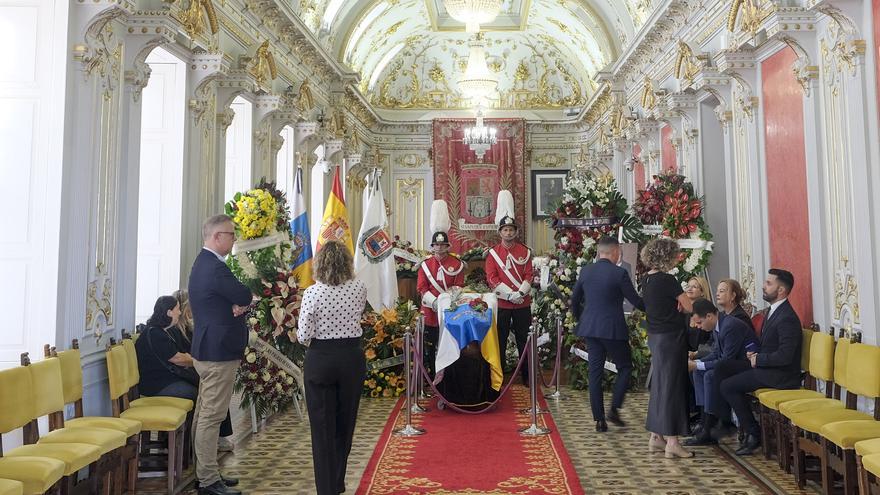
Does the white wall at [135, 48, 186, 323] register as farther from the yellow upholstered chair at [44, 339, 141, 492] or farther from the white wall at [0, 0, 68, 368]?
the yellow upholstered chair at [44, 339, 141, 492]

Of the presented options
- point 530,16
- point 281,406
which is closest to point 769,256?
point 281,406

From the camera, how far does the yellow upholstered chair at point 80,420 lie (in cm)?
447

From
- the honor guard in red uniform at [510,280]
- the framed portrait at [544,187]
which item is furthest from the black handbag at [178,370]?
the framed portrait at [544,187]

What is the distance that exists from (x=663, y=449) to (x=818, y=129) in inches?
126

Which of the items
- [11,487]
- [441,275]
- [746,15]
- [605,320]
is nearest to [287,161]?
[441,275]

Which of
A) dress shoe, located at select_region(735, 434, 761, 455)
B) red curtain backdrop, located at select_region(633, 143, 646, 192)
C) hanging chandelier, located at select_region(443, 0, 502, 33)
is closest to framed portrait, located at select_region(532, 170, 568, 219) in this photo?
red curtain backdrop, located at select_region(633, 143, 646, 192)

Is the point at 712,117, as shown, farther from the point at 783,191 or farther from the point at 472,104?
the point at 472,104

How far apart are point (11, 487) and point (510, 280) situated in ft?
19.5

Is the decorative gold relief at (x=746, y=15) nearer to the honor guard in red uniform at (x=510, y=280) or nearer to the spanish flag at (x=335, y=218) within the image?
the honor guard in red uniform at (x=510, y=280)

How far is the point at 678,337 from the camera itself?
5688mm

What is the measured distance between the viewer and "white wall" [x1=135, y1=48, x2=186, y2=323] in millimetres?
7508

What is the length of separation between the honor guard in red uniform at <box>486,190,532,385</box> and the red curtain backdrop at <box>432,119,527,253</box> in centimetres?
1103

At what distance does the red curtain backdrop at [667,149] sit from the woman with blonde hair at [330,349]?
7770 millimetres

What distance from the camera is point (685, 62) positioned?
32.6ft
